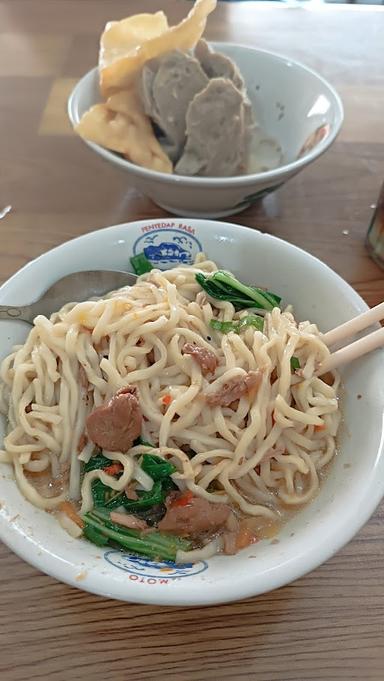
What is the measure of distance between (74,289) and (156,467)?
489 millimetres

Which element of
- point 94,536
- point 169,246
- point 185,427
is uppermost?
point 169,246

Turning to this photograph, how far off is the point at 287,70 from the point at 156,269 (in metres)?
1.02

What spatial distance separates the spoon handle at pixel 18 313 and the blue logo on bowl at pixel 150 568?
531 mm

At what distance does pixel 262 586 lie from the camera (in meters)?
0.91

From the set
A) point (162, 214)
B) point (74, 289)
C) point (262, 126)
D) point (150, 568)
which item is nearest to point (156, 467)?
point (150, 568)

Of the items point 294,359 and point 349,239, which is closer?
point 294,359

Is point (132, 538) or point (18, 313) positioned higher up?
point (18, 313)

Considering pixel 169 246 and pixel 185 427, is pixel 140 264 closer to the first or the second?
pixel 169 246

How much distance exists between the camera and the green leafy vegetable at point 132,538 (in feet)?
3.51

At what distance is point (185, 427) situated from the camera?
118 cm

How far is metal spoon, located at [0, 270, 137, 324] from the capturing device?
131 centimetres

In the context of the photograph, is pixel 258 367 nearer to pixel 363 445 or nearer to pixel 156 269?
pixel 363 445

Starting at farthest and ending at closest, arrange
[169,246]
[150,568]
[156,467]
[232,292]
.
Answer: [169,246] < [232,292] < [156,467] < [150,568]

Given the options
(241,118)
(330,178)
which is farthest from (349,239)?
(241,118)
